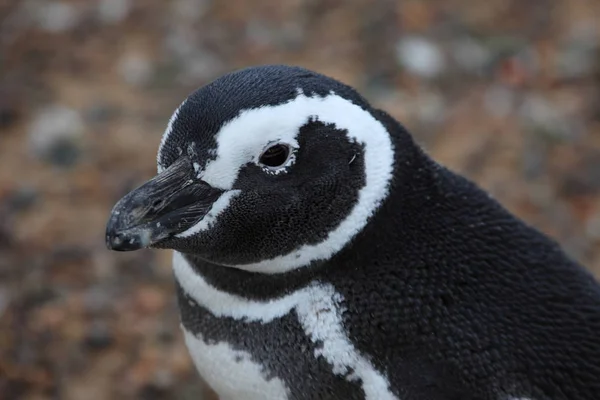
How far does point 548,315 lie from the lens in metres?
1.53

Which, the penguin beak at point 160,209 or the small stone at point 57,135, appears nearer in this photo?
the penguin beak at point 160,209

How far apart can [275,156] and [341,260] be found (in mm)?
229

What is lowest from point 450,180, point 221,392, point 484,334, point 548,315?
point 221,392

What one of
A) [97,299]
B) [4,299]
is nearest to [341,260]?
[97,299]

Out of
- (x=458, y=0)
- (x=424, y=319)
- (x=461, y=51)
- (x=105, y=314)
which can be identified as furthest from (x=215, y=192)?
(x=458, y=0)

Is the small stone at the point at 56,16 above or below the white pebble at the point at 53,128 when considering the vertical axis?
above

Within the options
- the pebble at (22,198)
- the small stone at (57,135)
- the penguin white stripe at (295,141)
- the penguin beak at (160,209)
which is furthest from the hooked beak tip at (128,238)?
the small stone at (57,135)

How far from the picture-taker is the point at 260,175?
1.36 meters

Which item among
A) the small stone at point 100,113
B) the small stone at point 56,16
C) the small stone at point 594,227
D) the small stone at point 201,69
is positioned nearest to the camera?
the small stone at point 594,227

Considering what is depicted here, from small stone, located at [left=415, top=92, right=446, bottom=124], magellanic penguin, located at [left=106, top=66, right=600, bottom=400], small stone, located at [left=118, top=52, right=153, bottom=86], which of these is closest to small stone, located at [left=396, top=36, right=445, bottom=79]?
small stone, located at [left=415, top=92, right=446, bottom=124]

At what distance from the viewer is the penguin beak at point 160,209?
134 cm

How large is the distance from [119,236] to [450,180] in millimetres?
594

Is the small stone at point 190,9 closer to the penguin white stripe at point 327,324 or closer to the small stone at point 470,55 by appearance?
the small stone at point 470,55

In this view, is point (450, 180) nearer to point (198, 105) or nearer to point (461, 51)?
point (198, 105)
